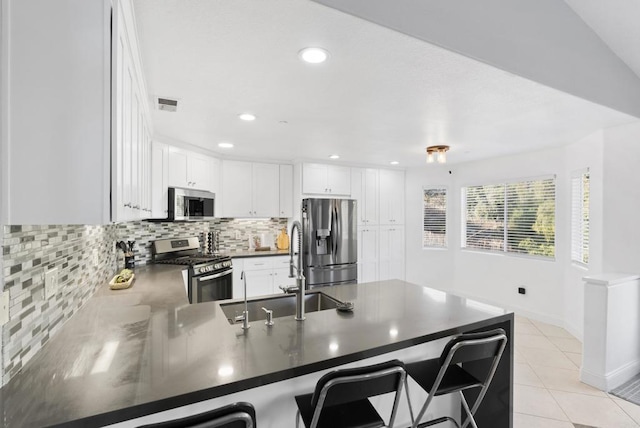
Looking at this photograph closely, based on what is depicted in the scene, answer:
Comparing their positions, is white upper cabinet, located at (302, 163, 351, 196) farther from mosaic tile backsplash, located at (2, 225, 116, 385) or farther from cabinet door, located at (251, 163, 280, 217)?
mosaic tile backsplash, located at (2, 225, 116, 385)

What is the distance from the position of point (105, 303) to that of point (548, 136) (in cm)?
442

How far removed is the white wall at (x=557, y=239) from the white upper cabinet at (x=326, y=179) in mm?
1378

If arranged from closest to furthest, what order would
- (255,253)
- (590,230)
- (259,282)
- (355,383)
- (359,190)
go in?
(355,383) < (590,230) < (259,282) < (255,253) < (359,190)

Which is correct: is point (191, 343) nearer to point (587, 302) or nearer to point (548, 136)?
point (587, 302)

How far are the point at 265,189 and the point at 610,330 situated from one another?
421 centimetres

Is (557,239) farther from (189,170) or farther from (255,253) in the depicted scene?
(189,170)

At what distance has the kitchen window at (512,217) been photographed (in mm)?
4227

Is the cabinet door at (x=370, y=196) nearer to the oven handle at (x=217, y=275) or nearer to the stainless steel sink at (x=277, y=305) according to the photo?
the oven handle at (x=217, y=275)

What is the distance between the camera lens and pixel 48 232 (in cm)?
143

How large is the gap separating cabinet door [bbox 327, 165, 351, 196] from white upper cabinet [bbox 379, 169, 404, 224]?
2.33 ft

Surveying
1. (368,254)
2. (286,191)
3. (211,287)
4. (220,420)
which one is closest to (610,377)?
(368,254)

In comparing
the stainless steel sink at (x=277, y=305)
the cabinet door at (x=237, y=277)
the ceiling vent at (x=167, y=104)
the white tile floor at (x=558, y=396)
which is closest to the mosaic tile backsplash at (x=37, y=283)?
the stainless steel sink at (x=277, y=305)

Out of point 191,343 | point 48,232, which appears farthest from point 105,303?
point 191,343

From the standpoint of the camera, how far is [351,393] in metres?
1.16
